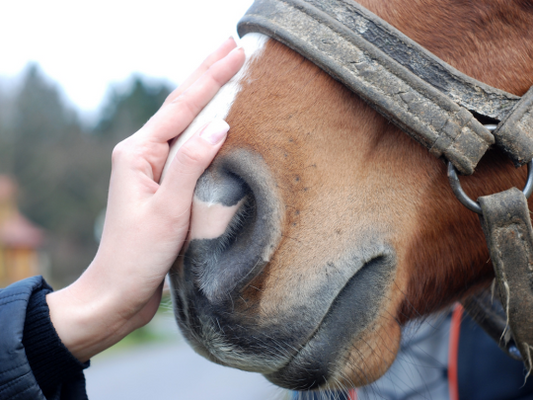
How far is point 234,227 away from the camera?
101cm

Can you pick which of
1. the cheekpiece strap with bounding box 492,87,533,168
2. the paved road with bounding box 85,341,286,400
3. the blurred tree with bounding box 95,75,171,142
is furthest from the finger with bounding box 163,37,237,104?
the blurred tree with bounding box 95,75,171,142

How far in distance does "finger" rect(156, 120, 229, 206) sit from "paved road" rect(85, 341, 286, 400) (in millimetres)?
6371

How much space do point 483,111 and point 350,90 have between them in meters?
0.29

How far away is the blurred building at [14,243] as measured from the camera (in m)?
22.0

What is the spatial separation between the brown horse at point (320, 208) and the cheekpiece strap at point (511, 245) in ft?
0.27

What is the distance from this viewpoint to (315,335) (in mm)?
1041

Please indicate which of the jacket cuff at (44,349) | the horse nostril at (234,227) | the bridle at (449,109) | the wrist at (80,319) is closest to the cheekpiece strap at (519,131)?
the bridle at (449,109)

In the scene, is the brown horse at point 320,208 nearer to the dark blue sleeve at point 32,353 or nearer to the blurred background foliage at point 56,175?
the dark blue sleeve at point 32,353

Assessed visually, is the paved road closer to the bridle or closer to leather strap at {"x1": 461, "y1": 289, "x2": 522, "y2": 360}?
leather strap at {"x1": 461, "y1": 289, "x2": 522, "y2": 360}

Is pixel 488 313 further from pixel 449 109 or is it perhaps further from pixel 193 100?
pixel 193 100

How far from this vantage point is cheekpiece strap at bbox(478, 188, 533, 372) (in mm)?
1003

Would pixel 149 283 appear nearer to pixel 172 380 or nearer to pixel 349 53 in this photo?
pixel 349 53

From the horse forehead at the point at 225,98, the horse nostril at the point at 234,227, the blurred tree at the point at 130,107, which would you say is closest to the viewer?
the horse nostril at the point at 234,227

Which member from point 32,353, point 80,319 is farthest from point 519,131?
point 32,353
